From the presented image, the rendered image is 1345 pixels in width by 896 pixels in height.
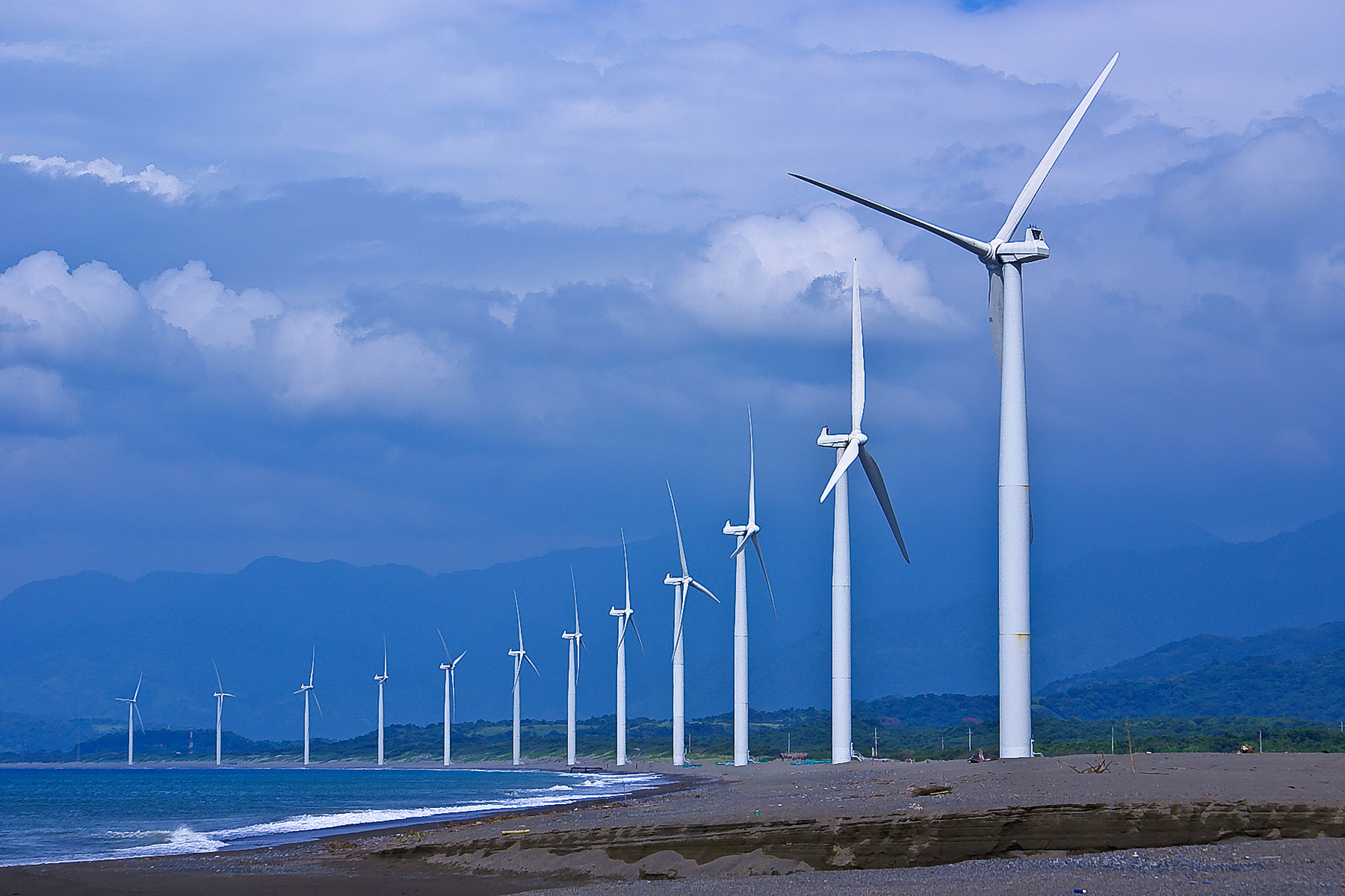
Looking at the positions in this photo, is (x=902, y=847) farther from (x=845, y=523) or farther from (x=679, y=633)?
(x=679, y=633)

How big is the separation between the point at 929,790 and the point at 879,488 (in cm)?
1936

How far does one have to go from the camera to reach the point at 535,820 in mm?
36031

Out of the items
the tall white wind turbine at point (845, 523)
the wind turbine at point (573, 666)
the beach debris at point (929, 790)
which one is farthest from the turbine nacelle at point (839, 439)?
the wind turbine at point (573, 666)

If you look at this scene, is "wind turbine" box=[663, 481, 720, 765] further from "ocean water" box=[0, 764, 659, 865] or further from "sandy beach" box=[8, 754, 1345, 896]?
"sandy beach" box=[8, 754, 1345, 896]

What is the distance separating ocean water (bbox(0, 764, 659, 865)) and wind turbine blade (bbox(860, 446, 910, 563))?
19.0 m

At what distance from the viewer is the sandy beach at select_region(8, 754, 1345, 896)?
17594mm

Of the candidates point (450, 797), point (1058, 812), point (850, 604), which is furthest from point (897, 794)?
point (450, 797)

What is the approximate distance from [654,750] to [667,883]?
14777 centimetres

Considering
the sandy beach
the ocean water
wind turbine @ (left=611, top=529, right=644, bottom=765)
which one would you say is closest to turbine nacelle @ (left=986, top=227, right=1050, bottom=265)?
the sandy beach

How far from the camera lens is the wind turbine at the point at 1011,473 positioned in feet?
86.8

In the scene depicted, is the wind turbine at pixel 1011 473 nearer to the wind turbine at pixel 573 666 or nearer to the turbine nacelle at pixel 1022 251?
the turbine nacelle at pixel 1022 251

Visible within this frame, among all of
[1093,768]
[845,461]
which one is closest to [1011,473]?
[1093,768]

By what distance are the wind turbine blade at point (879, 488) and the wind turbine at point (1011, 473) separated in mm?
14386

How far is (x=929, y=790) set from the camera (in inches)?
1141
